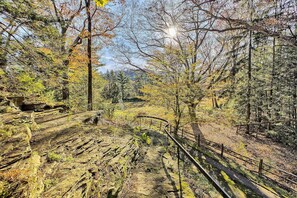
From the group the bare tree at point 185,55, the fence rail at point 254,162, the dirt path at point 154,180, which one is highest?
the bare tree at point 185,55

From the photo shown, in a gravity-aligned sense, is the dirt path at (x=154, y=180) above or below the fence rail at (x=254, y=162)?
above

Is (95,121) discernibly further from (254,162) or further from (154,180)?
(254,162)

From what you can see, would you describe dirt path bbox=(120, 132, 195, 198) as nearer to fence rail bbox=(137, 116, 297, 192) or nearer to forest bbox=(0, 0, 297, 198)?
forest bbox=(0, 0, 297, 198)

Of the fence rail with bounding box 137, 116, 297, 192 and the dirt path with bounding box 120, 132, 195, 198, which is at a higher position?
the dirt path with bounding box 120, 132, 195, 198

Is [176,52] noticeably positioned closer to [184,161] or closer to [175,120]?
[175,120]

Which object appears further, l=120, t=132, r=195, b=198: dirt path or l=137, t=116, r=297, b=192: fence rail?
l=137, t=116, r=297, b=192: fence rail

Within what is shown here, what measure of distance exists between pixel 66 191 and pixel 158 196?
1664 millimetres

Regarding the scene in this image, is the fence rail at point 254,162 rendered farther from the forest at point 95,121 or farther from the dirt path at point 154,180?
the dirt path at point 154,180

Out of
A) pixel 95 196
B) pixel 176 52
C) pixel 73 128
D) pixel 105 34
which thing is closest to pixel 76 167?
pixel 95 196

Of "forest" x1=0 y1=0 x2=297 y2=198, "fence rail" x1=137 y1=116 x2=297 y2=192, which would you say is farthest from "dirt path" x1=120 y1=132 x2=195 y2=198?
"fence rail" x1=137 y1=116 x2=297 y2=192

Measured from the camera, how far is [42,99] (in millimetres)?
5961

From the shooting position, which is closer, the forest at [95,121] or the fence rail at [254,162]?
the forest at [95,121]

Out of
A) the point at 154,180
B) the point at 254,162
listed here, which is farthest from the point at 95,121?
the point at 254,162

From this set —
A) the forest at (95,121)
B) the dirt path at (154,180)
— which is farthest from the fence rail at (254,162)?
the dirt path at (154,180)
